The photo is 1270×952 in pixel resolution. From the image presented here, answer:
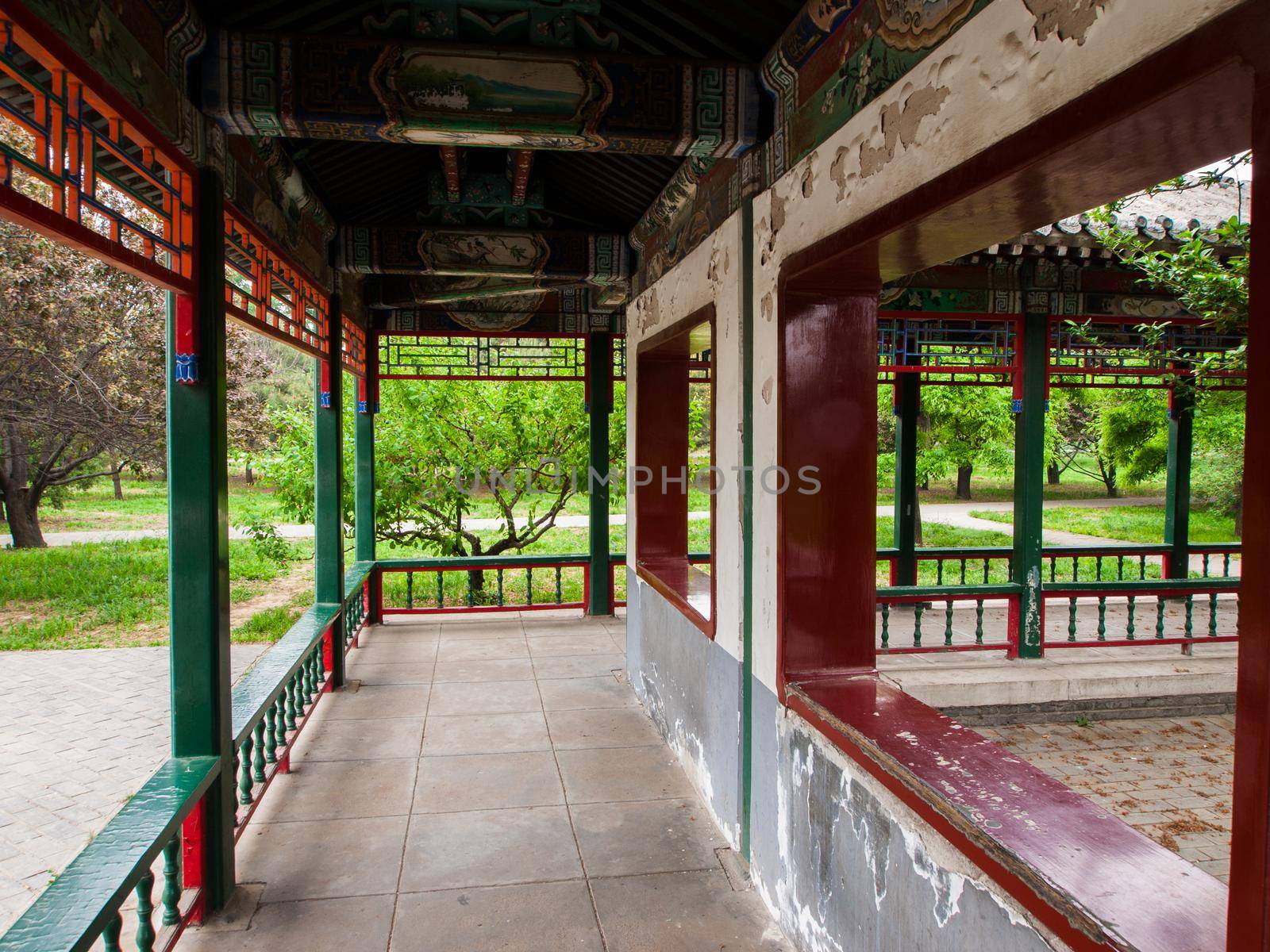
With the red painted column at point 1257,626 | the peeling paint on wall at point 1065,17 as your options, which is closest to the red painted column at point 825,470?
the peeling paint on wall at point 1065,17

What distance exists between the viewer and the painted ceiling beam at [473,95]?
9.30 ft

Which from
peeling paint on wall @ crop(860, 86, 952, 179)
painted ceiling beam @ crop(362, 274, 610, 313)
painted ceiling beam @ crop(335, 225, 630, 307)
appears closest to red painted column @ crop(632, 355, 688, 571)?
painted ceiling beam @ crop(335, 225, 630, 307)

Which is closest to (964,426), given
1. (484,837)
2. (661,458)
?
(661,458)

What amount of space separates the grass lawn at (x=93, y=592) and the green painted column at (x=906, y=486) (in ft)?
23.2

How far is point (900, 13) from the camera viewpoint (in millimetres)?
2193

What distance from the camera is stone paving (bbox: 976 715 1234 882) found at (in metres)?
4.27

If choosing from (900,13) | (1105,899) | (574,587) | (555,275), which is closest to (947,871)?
(1105,899)

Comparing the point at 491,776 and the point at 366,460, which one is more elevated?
the point at 366,460

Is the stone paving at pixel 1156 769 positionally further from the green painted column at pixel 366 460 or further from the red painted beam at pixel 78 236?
the green painted column at pixel 366 460

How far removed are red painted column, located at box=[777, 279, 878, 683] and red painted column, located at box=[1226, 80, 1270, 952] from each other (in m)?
1.74

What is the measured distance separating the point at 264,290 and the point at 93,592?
9.21m

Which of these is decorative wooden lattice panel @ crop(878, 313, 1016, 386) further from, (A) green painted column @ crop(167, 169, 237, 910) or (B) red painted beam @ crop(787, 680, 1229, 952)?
(A) green painted column @ crop(167, 169, 237, 910)

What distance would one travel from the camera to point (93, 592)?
1077 cm

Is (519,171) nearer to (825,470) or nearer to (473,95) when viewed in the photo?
(473,95)
